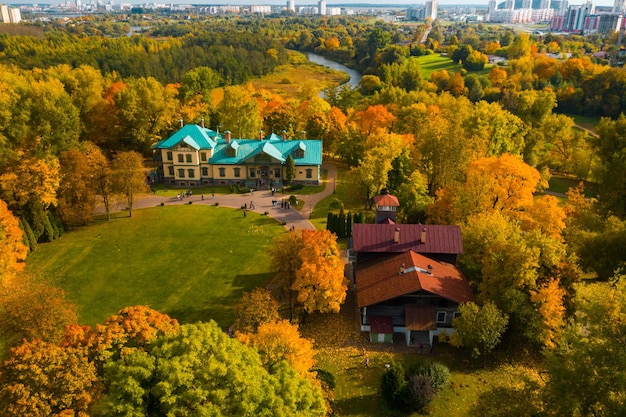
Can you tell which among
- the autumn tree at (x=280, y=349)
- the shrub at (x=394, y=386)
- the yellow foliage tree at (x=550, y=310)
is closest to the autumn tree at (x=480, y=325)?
the yellow foliage tree at (x=550, y=310)

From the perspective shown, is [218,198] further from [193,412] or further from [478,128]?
[193,412]

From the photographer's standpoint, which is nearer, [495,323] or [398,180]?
[495,323]

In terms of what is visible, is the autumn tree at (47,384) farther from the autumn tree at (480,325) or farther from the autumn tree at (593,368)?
the autumn tree at (480,325)

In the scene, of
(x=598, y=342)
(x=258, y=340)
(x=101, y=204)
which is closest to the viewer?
(x=598, y=342)

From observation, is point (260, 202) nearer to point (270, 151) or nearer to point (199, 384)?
point (270, 151)

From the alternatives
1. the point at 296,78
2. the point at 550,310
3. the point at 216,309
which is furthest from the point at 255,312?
the point at 296,78

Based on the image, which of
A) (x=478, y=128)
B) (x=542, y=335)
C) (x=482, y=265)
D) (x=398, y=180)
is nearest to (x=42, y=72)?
(x=398, y=180)
